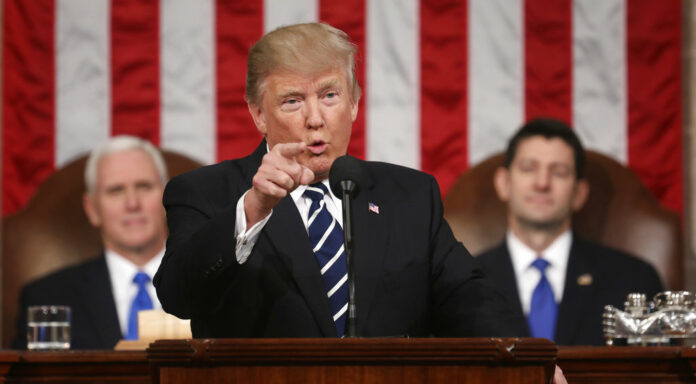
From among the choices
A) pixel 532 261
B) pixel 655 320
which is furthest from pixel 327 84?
pixel 532 261

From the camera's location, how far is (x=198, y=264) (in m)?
2.14

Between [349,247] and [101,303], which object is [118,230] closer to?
[101,303]

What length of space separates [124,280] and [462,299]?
3.03 m

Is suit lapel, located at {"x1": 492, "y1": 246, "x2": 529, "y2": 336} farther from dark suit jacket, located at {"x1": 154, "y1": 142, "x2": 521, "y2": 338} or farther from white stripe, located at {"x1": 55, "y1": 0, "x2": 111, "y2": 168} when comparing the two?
dark suit jacket, located at {"x1": 154, "y1": 142, "x2": 521, "y2": 338}

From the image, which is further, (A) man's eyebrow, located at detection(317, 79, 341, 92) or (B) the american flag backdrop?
(B) the american flag backdrop

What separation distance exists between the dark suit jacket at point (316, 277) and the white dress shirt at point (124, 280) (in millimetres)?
2661

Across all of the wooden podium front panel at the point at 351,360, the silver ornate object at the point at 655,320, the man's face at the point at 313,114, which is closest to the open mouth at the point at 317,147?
the man's face at the point at 313,114

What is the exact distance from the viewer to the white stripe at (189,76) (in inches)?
215

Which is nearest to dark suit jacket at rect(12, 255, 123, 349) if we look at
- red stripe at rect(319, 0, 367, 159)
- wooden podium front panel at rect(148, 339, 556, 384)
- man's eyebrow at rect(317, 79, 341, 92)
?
red stripe at rect(319, 0, 367, 159)

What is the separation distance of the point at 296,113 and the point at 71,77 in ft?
10.8

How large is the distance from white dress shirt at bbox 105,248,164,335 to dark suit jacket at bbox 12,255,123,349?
0.02m

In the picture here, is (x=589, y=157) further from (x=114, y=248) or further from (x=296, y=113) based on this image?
(x=296, y=113)

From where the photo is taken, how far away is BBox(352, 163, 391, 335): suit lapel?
2397 mm

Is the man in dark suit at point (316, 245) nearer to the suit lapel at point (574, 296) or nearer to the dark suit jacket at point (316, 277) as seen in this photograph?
the dark suit jacket at point (316, 277)
